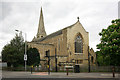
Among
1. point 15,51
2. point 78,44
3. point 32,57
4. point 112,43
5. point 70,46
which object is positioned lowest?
point 32,57

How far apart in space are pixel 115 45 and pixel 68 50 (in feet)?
89.3

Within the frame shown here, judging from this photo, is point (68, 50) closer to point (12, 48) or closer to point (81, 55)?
point (81, 55)

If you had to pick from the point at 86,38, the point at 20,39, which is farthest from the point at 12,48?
the point at 86,38

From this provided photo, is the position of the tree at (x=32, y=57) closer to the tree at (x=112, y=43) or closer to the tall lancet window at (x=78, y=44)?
the tall lancet window at (x=78, y=44)

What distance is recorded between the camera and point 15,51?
3519 centimetres

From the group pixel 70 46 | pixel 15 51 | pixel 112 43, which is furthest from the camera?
pixel 70 46

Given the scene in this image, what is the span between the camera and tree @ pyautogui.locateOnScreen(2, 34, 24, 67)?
34.8 m

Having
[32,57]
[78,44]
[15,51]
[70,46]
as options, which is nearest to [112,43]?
[15,51]

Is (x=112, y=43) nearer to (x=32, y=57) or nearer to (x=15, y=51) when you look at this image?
(x=15, y=51)

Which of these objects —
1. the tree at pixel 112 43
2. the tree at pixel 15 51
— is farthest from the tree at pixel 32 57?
the tree at pixel 112 43

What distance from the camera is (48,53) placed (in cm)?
4750

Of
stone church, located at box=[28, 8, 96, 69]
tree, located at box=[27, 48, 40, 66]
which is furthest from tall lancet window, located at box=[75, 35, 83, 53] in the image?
tree, located at box=[27, 48, 40, 66]

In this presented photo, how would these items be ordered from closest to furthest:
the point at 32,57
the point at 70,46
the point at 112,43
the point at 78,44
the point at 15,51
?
the point at 112,43
the point at 15,51
the point at 32,57
the point at 70,46
the point at 78,44

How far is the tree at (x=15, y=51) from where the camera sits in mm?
34781
